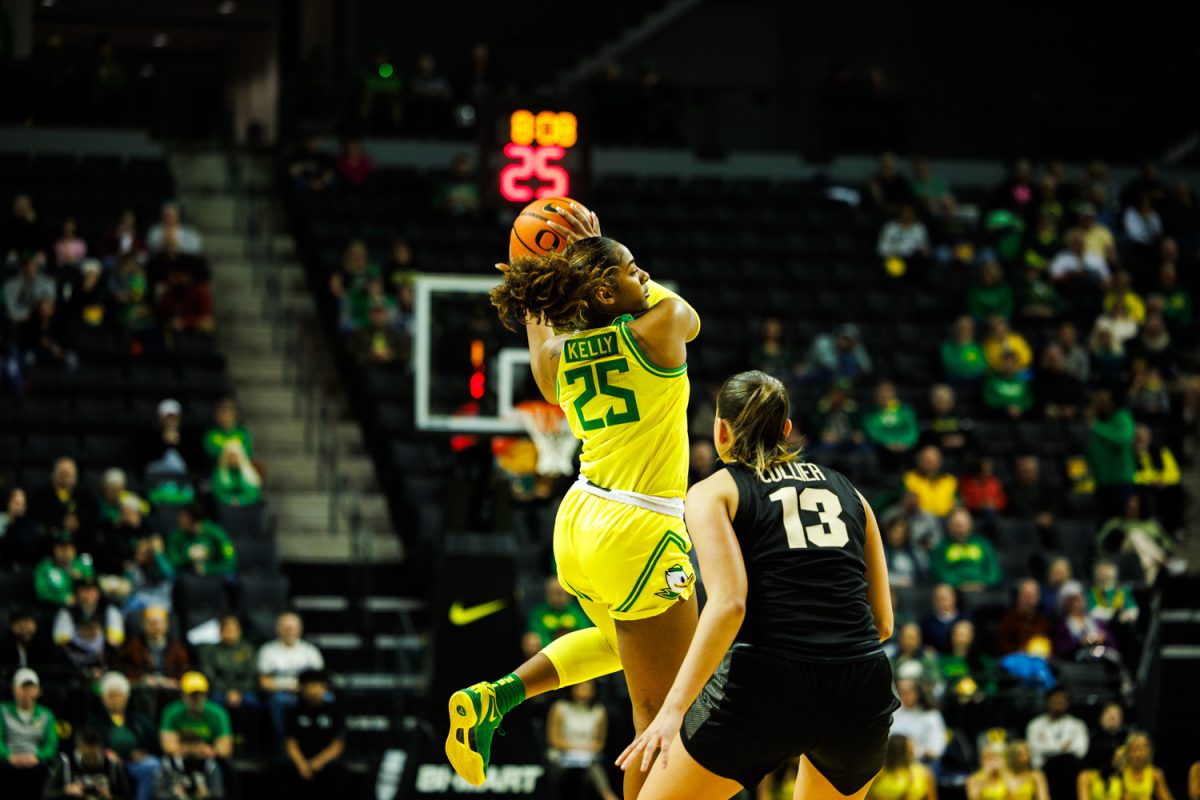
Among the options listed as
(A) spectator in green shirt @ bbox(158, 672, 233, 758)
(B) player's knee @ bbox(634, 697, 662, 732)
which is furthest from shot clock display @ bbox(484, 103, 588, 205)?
(B) player's knee @ bbox(634, 697, 662, 732)

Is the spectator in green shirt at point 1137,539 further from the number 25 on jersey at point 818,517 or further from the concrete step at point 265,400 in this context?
the number 25 on jersey at point 818,517

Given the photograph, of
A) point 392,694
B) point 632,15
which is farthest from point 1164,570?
point 632,15

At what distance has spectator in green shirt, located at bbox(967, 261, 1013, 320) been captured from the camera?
61.1 feet

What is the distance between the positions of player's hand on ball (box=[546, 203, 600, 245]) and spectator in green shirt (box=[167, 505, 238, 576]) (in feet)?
27.4

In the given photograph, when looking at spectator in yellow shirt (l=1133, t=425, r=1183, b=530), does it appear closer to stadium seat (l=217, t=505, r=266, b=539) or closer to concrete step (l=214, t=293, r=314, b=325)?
stadium seat (l=217, t=505, r=266, b=539)

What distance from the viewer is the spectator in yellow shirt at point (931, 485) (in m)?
15.6

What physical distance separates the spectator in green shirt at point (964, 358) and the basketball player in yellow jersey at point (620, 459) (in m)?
12.3

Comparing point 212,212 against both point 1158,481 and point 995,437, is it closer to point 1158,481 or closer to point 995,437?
point 995,437

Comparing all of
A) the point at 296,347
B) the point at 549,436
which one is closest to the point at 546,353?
the point at 549,436

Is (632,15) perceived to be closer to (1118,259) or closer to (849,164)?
(849,164)

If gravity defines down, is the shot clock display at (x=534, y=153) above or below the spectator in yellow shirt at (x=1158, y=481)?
above

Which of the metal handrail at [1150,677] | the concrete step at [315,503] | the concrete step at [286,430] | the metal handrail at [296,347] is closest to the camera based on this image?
the metal handrail at [1150,677]

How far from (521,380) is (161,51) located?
1576 centimetres

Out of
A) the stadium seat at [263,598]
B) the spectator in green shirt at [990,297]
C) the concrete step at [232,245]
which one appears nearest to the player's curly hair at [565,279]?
the stadium seat at [263,598]
